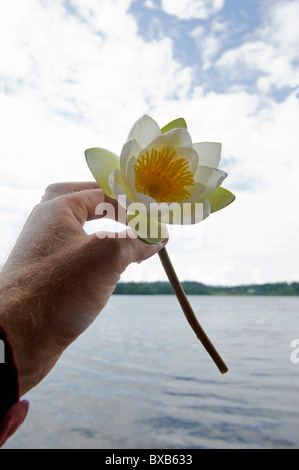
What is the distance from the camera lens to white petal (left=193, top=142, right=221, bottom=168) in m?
0.56

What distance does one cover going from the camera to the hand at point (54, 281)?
0.59 metres

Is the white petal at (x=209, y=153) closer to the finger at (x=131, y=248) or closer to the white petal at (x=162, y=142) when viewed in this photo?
the white petal at (x=162, y=142)

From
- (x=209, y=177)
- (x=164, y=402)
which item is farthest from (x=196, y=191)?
(x=164, y=402)

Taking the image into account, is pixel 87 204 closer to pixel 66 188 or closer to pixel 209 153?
pixel 66 188

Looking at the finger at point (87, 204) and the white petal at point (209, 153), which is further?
the finger at point (87, 204)

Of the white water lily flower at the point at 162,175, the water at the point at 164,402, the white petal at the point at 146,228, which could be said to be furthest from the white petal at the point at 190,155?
the water at the point at 164,402

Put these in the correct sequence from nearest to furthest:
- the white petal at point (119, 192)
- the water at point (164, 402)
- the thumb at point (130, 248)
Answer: the white petal at point (119, 192) < the thumb at point (130, 248) < the water at point (164, 402)

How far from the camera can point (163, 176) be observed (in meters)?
0.53

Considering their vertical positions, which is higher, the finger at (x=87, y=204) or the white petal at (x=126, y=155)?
the finger at (x=87, y=204)

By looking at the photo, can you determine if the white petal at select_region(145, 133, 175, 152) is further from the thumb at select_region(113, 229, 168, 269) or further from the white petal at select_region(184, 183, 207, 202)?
the thumb at select_region(113, 229, 168, 269)

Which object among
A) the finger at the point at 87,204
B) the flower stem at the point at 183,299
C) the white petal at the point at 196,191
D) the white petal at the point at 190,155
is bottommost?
the flower stem at the point at 183,299

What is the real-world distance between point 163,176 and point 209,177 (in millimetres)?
60

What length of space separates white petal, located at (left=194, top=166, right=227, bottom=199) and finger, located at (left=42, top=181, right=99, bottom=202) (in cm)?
42
